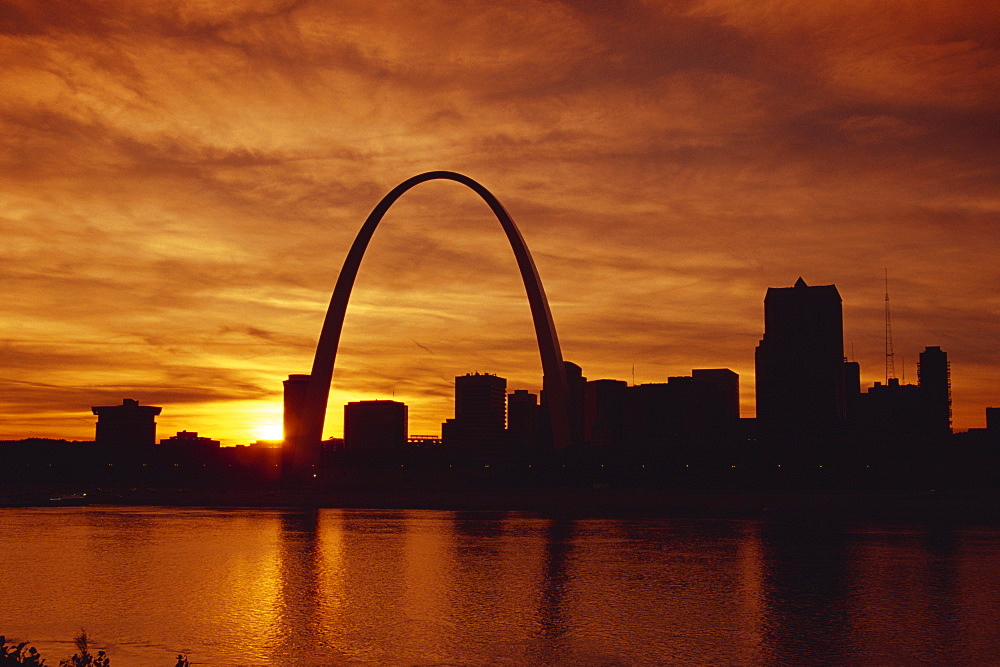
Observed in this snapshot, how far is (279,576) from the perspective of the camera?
111 feet

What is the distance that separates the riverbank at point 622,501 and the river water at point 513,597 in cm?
1724

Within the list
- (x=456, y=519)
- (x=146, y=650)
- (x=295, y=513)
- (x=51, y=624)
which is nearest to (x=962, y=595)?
(x=146, y=650)

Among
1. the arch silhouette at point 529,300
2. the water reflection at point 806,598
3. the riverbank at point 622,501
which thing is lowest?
the riverbank at point 622,501

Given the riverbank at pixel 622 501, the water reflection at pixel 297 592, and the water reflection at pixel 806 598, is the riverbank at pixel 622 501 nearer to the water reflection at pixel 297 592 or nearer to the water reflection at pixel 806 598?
the water reflection at pixel 806 598

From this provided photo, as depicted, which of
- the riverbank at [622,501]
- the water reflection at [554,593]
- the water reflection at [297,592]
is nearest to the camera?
the water reflection at [554,593]

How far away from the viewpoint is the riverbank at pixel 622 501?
224 ft

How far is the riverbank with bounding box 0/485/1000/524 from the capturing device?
68.4 metres

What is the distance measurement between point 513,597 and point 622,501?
182ft

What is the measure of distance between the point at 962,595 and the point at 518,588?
1265 cm

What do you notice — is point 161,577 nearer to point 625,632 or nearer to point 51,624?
point 51,624

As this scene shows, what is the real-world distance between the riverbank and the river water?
56.6 feet

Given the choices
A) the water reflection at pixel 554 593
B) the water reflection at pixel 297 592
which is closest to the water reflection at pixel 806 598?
the water reflection at pixel 554 593

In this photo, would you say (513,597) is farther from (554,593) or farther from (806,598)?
(806,598)

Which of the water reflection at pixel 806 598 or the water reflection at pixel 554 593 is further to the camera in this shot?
the water reflection at pixel 554 593
